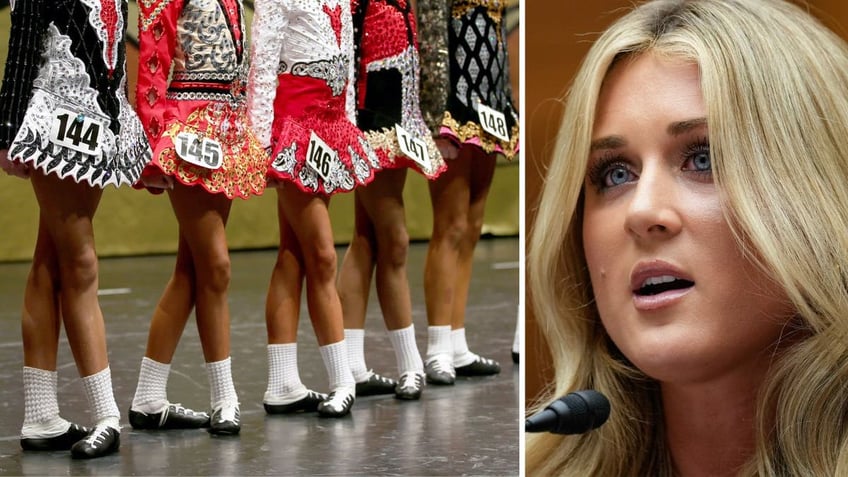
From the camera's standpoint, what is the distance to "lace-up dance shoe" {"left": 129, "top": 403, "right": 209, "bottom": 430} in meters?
2.92

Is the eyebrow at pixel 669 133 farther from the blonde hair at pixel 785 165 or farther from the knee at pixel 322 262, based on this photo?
the knee at pixel 322 262

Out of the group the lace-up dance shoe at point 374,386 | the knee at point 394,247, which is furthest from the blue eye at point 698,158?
the lace-up dance shoe at point 374,386

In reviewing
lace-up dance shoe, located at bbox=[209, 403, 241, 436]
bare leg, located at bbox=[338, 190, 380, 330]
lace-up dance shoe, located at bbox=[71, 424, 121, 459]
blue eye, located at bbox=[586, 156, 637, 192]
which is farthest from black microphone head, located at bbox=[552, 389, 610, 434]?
bare leg, located at bbox=[338, 190, 380, 330]

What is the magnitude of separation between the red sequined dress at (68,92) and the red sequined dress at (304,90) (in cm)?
43

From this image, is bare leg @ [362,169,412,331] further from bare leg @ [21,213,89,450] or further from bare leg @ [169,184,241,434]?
bare leg @ [21,213,89,450]

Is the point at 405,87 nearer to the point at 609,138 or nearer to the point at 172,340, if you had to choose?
the point at 172,340

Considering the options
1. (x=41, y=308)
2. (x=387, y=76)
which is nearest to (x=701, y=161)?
(x=41, y=308)

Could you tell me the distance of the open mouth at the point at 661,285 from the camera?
4.28 feet

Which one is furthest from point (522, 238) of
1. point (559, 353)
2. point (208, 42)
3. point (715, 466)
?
point (208, 42)

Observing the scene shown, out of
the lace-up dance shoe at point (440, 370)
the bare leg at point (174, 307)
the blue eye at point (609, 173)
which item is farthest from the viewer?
the lace-up dance shoe at point (440, 370)

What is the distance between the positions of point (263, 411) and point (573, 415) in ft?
6.44

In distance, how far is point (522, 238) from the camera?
57.0 inches

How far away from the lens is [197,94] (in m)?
2.78

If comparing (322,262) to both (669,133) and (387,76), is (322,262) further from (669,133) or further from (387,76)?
(669,133)
